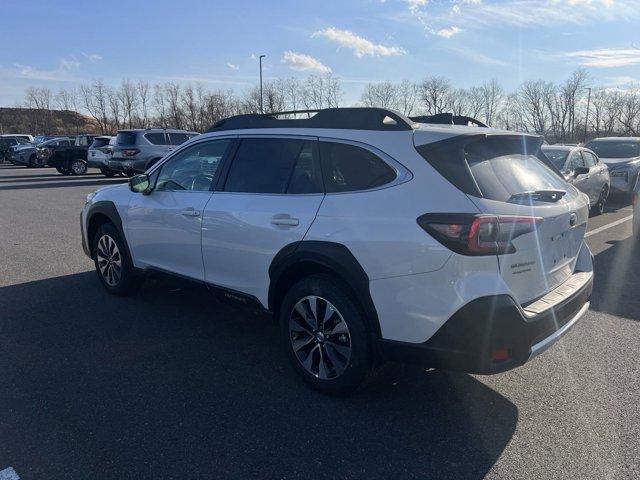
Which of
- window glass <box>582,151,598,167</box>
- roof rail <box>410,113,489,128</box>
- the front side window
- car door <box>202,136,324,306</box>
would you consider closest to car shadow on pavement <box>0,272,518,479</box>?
car door <box>202,136,324,306</box>

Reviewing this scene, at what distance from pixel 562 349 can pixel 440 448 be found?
72.2 inches

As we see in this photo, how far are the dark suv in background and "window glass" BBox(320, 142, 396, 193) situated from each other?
17.0 meters

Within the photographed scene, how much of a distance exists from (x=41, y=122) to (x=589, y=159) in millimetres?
90877

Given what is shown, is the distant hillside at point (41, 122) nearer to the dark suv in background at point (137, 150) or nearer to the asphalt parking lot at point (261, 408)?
the dark suv in background at point (137, 150)

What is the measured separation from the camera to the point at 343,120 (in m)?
3.54

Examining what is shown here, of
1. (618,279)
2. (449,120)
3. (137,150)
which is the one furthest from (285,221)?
(137,150)

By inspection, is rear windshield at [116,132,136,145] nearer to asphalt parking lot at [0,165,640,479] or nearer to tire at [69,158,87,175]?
tire at [69,158,87,175]

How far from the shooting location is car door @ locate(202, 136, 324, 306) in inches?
140

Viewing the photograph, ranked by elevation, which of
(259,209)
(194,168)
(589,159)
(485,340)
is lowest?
(485,340)

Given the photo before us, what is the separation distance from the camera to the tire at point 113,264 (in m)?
5.32

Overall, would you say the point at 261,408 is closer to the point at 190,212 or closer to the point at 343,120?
the point at 190,212

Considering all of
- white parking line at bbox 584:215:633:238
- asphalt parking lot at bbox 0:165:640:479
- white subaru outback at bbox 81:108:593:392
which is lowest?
asphalt parking lot at bbox 0:165:640:479

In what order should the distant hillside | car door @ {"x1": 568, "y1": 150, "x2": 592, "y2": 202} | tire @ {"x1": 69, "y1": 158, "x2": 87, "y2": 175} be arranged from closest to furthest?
1. car door @ {"x1": 568, "y1": 150, "x2": 592, "y2": 202}
2. tire @ {"x1": 69, "y1": 158, "x2": 87, "y2": 175}
3. the distant hillside

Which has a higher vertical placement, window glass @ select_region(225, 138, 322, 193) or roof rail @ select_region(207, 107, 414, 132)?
roof rail @ select_region(207, 107, 414, 132)
